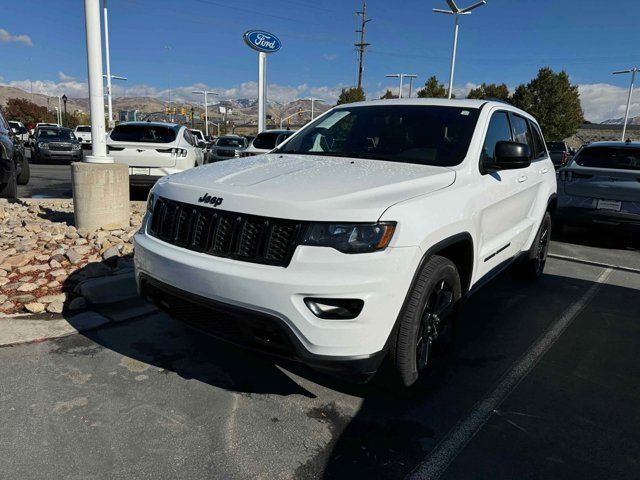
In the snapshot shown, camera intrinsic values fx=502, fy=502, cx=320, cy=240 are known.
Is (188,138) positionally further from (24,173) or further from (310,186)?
(310,186)

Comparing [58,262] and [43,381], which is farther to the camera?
[58,262]

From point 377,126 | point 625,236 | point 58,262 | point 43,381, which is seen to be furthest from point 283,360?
point 625,236

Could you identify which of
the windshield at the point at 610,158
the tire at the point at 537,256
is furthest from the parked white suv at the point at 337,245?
the windshield at the point at 610,158

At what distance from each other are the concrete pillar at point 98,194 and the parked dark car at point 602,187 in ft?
20.8

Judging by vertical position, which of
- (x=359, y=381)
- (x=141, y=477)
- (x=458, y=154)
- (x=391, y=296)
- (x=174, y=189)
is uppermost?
(x=458, y=154)

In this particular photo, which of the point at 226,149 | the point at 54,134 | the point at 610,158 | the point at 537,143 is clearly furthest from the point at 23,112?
the point at 537,143

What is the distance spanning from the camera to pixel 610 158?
7613 mm

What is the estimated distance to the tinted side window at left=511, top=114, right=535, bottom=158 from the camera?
4.54 metres

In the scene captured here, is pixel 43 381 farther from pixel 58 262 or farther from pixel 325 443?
pixel 58 262

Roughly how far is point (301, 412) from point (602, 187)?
6.34 metres

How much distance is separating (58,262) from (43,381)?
7.21 feet

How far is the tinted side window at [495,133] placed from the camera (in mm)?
3654

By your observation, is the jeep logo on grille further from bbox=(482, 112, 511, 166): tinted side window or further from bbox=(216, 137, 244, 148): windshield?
bbox=(216, 137, 244, 148): windshield

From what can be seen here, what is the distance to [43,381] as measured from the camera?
10.1 ft
